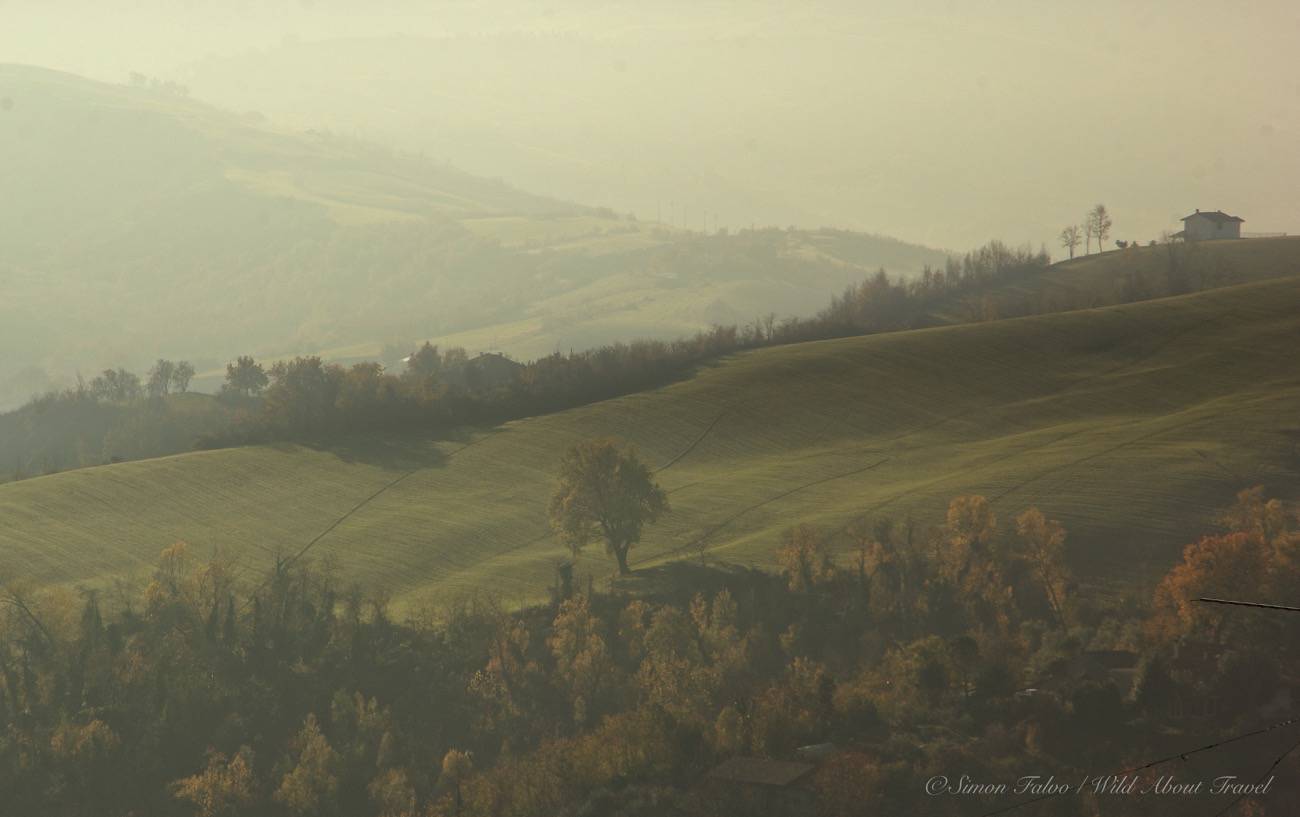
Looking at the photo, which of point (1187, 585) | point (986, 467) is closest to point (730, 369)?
point (986, 467)

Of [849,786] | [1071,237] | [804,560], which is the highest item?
[1071,237]

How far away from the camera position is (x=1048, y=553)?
72000 mm

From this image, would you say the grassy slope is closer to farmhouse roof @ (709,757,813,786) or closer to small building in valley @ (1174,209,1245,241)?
farmhouse roof @ (709,757,813,786)

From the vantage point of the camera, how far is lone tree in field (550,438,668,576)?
269 feet

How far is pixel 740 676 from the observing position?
68.4m

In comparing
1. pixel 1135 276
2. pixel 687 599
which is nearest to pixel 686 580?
pixel 687 599

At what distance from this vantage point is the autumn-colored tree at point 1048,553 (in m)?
69.1

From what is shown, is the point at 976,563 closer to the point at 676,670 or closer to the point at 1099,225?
the point at 676,670

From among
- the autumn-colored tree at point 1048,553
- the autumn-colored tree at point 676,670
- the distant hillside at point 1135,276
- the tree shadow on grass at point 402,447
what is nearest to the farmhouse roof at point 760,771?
the autumn-colored tree at point 676,670

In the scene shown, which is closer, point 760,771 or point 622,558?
point 760,771

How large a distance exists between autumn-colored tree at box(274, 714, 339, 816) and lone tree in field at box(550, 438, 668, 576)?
20.4 metres

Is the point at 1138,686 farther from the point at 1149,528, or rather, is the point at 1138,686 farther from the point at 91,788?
the point at 91,788

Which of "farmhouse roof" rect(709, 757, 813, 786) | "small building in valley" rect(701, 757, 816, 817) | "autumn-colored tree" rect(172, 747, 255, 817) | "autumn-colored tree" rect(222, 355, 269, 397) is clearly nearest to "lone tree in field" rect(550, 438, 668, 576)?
"autumn-colored tree" rect(172, 747, 255, 817)

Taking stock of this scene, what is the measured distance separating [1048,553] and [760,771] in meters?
23.0
